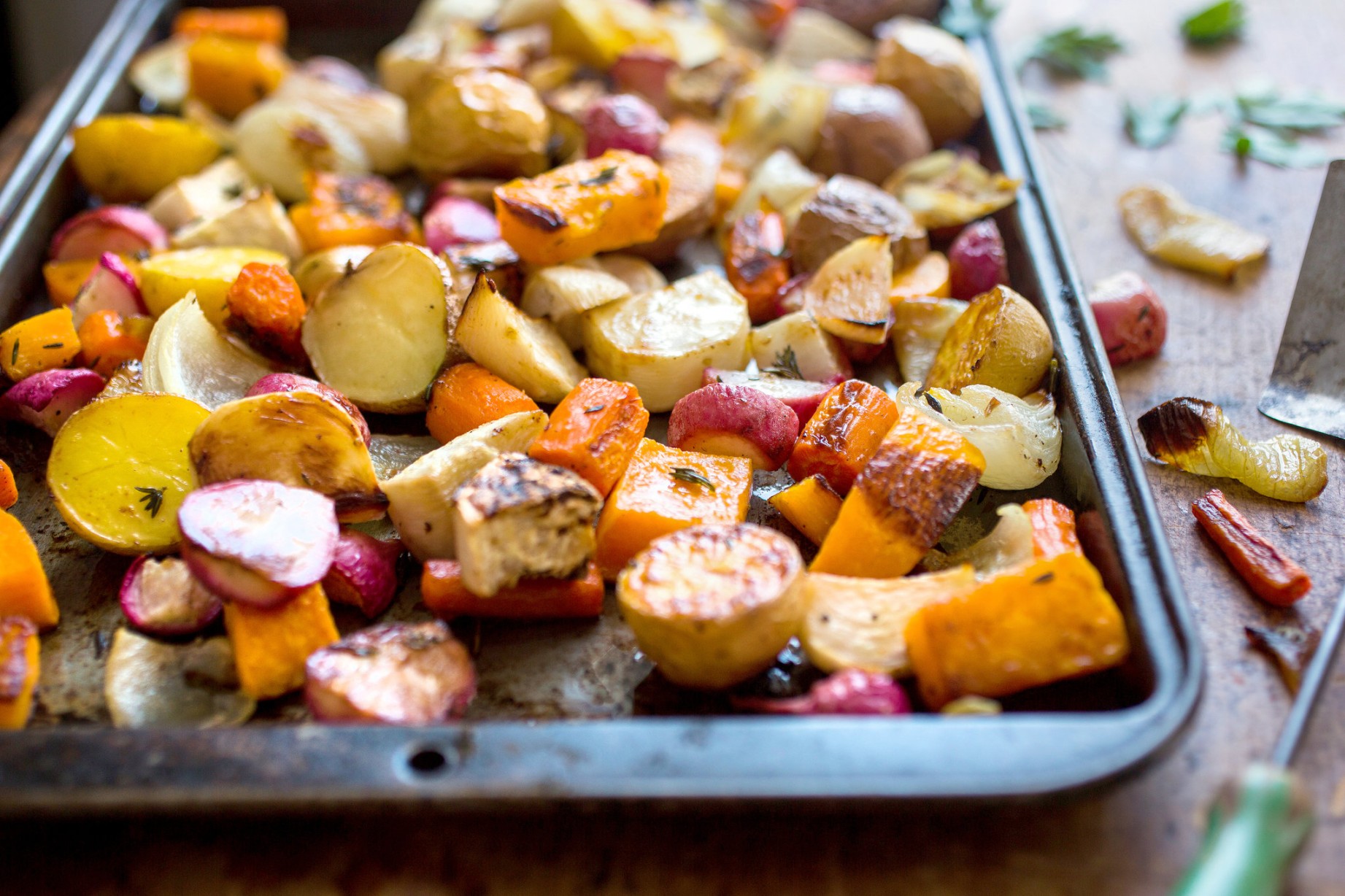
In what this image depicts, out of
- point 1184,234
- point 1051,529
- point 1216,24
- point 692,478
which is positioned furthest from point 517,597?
point 1216,24

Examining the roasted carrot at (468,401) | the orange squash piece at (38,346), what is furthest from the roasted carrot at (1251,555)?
the orange squash piece at (38,346)

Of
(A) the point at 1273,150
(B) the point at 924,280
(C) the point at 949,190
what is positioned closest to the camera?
(B) the point at 924,280

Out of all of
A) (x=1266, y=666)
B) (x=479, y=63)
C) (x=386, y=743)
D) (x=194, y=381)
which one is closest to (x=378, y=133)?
(x=479, y=63)

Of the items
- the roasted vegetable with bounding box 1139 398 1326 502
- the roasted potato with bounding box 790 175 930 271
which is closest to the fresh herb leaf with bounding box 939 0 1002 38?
the roasted potato with bounding box 790 175 930 271

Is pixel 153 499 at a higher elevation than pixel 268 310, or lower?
lower

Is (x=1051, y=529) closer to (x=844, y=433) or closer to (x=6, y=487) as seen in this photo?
(x=844, y=433)

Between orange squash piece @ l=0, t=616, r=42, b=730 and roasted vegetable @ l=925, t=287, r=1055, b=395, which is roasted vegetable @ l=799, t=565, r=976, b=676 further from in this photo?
orange squash piece @ l=0, t=616, r=42, b=730

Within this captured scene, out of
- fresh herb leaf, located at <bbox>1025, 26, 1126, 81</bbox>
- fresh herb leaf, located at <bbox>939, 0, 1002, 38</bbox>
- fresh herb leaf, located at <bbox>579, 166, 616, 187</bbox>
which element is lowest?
fresh herb leaf, located at <bbox>1025, 26, 1126, 81</bbox>
